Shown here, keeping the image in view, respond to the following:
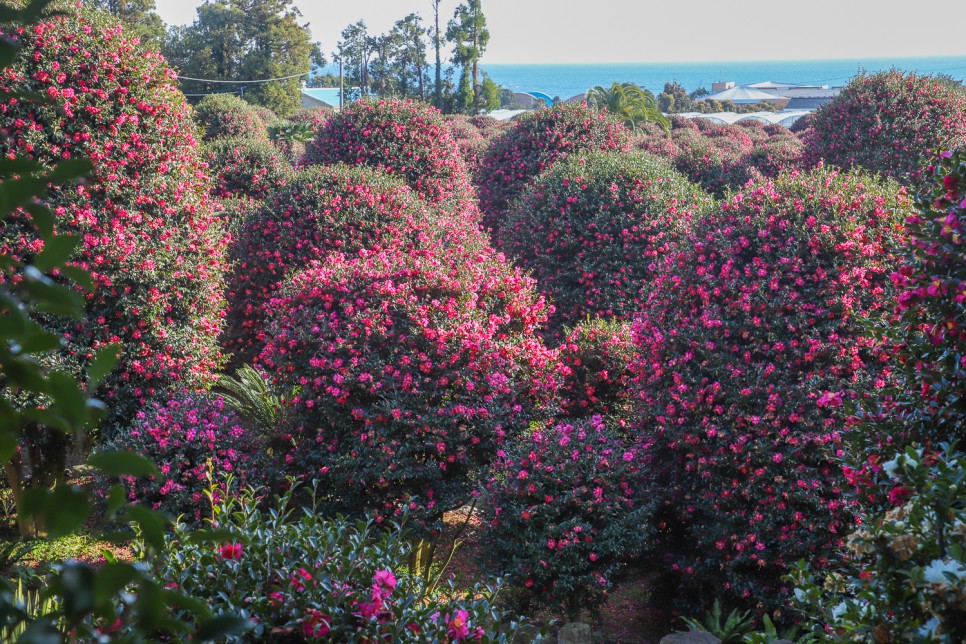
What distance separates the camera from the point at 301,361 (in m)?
6.61

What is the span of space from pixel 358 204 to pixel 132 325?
3298 millimetres

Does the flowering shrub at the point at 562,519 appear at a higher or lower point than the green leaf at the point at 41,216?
lower

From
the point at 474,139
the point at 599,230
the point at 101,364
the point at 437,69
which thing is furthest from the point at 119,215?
the point at 437,69

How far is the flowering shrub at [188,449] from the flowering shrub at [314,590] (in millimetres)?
2806

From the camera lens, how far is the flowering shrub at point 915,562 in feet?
6.86

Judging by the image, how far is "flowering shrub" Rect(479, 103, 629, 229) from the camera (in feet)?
46.7

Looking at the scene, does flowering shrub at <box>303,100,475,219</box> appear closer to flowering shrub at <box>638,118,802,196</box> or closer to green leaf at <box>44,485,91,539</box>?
flowering shrub at <box>638,118,802,196</box>

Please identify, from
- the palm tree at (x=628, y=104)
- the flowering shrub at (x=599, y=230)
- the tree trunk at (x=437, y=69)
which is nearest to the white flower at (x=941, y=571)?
the flowering shrub at (x=599, y=230)

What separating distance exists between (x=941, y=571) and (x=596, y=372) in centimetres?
572

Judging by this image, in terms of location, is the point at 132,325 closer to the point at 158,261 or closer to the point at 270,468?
the point at 158,261

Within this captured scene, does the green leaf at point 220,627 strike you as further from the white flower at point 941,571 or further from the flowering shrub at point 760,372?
the flowering shrub at point 760,372

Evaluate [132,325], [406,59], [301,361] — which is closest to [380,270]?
[301,361]

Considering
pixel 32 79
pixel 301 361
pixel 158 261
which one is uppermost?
pixel 32 79

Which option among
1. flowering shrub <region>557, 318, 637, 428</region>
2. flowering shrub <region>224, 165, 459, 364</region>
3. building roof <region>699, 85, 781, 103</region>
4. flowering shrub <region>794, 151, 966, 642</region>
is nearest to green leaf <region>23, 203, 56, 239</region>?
flowering shrub <region>794, 151, 966, 642</region>
